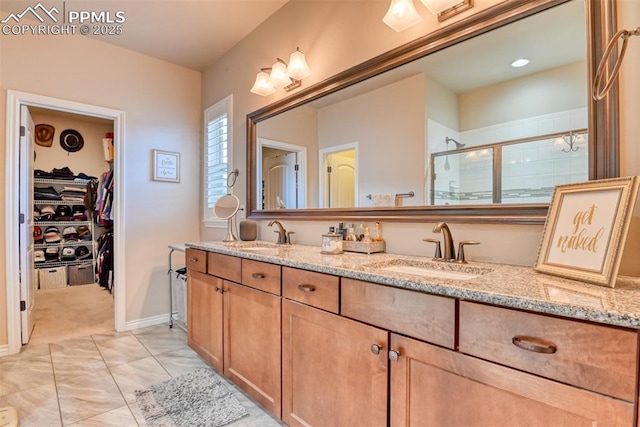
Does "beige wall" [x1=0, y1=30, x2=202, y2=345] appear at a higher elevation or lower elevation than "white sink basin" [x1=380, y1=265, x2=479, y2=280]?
higher

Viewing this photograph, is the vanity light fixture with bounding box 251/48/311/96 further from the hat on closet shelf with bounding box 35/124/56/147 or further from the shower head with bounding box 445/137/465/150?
the hat on closet shelf with bounding box 35/124/56/147

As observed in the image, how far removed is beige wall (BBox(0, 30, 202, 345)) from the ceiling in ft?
0.67

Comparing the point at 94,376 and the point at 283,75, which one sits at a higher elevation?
the point at 283,75

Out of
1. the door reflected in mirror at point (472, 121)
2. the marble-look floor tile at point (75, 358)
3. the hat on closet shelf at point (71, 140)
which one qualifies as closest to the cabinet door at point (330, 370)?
the door reflected in mirror at point (472, 121)

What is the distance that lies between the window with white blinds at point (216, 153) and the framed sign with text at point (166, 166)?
294 mm

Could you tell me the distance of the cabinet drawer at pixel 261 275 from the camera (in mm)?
1592

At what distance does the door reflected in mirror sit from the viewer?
4.00 feet

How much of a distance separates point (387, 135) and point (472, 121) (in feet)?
1.51

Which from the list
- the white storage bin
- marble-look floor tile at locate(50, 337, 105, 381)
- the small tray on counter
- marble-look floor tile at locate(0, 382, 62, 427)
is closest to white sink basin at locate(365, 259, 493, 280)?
the small tray on counter

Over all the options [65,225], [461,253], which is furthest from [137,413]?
[65,225]

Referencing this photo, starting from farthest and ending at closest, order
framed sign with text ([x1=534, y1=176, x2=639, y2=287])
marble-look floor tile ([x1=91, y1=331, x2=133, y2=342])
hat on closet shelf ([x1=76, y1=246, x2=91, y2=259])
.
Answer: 1. hat on closet shelf ([x1=76, y1=246, x2=91, y2=259])
2. marble-look floor tile ([x1=91, y1=331, x2=133, y2=342])
3. framed sign with text ([x1=534, y1=176, x2=639, y2=287])

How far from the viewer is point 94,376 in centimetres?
217

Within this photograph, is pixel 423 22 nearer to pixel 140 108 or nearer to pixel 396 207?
pixel 396 207

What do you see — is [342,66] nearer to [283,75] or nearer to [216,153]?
[283,75]
